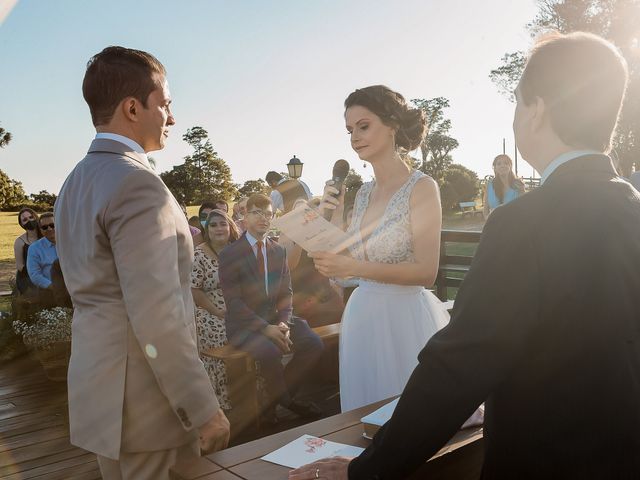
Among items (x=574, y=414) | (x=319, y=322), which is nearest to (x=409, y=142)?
(x=574, y=414)

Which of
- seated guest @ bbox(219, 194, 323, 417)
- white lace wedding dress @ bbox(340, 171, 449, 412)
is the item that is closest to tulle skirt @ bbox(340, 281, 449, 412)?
white lace wedding dress @ bbox(340, 171, 449, 412)

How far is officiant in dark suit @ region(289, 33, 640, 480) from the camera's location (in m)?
0.86

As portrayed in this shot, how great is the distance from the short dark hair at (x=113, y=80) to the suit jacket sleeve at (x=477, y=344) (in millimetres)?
1285

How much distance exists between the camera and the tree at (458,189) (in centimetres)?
2917

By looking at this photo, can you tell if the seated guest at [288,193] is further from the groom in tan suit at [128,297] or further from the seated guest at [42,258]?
the groom in tan suit at [128,297]

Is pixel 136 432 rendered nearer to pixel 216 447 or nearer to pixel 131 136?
pixel 216 447

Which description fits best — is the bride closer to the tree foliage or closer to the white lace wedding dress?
the white lace wedding dress

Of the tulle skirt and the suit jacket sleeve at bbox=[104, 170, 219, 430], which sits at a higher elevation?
the suit jacket sleeve at bbox=[104, 170, 219, 430]

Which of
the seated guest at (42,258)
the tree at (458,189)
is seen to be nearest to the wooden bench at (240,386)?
the seated guest at (42,258)

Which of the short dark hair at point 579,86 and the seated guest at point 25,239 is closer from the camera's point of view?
the short dark hair at point 579,86

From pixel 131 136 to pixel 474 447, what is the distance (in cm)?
137

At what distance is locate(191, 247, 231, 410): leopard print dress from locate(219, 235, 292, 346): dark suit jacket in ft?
1.30

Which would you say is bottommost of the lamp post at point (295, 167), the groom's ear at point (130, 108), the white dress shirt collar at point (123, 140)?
the white dress shirt collar at point (123, 140)

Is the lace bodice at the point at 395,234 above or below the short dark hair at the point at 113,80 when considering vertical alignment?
below
